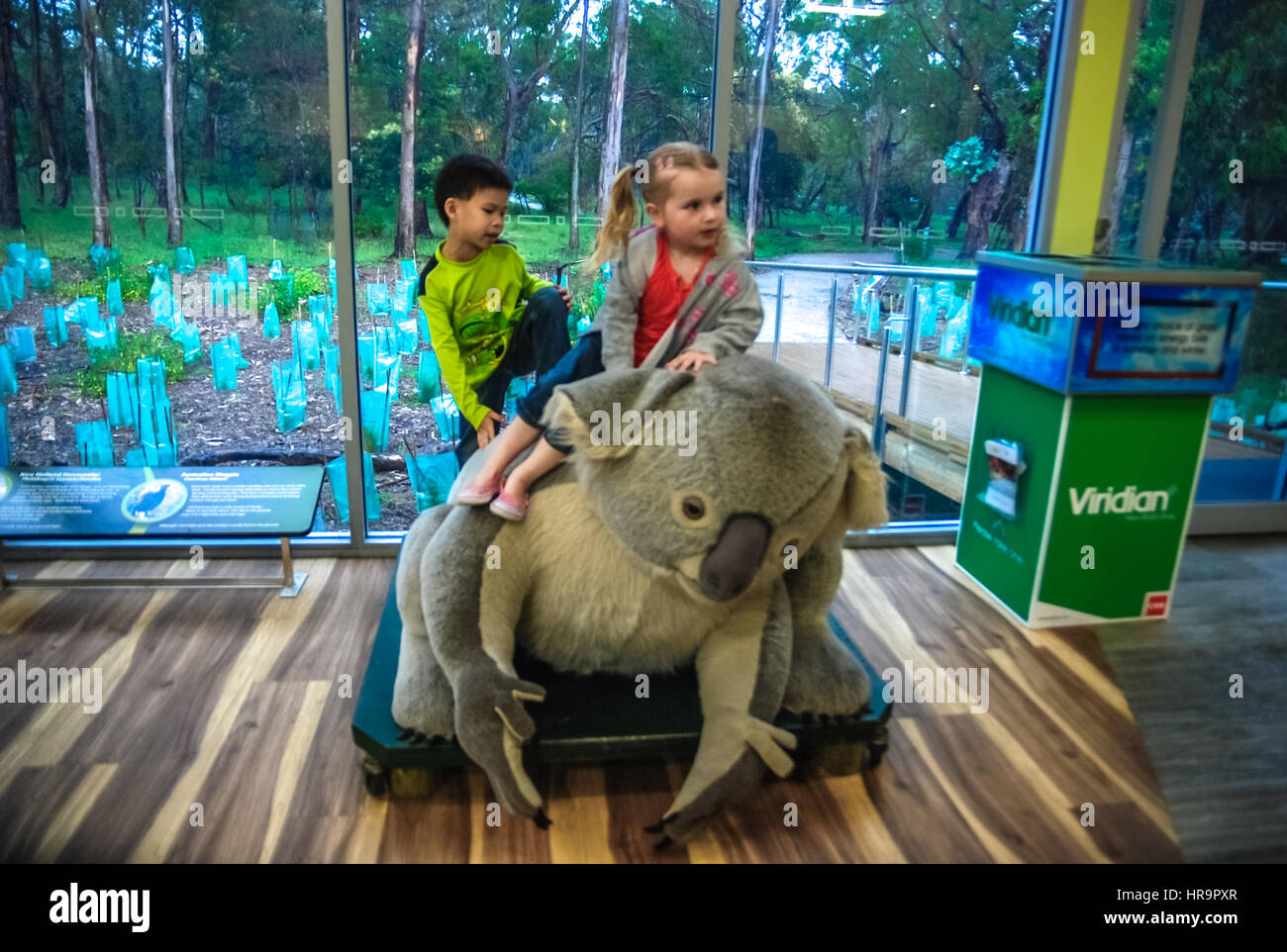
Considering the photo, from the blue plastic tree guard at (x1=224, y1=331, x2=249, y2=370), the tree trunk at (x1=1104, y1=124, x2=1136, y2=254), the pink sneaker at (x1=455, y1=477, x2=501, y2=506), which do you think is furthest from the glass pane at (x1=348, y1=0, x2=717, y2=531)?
the tree trunk at (x1=1104, y1=124, x2=1136, y2=254)

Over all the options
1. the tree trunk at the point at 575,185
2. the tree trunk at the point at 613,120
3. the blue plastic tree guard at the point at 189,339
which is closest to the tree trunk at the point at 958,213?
the tree trunk at the point at 613,120

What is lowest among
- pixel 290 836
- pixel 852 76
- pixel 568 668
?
pixel 290 836

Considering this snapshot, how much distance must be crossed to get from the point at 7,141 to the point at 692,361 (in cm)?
248

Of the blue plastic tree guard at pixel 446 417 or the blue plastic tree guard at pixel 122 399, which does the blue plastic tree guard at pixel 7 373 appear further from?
the blue plastic tree guard at pixel 446 417

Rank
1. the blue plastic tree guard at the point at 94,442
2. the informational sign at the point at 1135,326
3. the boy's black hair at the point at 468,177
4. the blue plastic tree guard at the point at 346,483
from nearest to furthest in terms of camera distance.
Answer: the boy's black hair at the point at 468,177, the informational sign at the point at 1135,326, the blue plastic tree guard at the point at 94,442, the blue plastic tree guard at the point at 346,483

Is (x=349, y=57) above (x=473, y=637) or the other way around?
above

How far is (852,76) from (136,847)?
308 cm

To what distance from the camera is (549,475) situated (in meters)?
1.92

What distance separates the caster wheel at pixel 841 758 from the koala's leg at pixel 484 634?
0.70 metres

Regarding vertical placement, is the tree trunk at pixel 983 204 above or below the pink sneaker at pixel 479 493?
above

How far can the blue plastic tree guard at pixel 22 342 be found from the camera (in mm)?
2979

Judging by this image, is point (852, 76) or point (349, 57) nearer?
point (349, 57)
